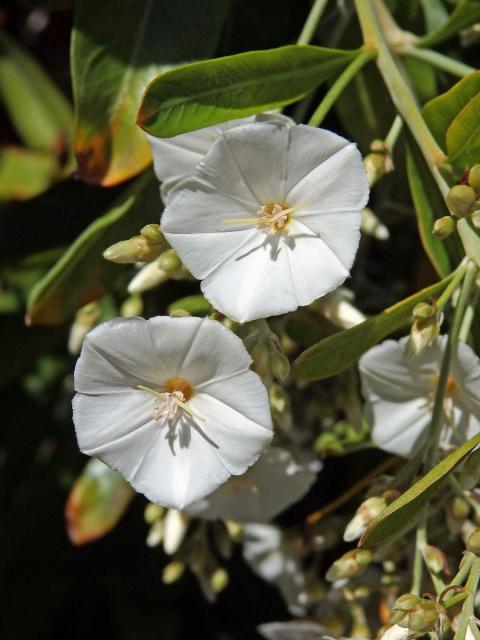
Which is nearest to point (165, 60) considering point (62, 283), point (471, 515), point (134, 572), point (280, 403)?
point (62, 283)

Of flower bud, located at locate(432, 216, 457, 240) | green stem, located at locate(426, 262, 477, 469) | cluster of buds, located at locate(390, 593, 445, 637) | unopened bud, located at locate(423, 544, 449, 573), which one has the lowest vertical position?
unopened bud, located at locate(423, 544, 449, 573)

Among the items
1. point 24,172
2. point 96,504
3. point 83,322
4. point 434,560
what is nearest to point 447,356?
point 434,560

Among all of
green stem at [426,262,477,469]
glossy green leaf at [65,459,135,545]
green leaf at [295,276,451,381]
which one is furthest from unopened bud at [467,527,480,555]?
glossy green leaf at [65,459,135,545]

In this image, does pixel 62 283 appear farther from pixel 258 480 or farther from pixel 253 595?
pixel 253 595

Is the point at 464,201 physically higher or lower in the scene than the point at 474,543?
higher

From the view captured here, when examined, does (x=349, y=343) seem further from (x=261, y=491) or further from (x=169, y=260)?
(x=261, y=491)

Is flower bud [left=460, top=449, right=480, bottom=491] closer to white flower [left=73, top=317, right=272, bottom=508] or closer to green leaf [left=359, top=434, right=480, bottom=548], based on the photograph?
green leaf [left=359, top=434, right=480, bottom=548]
